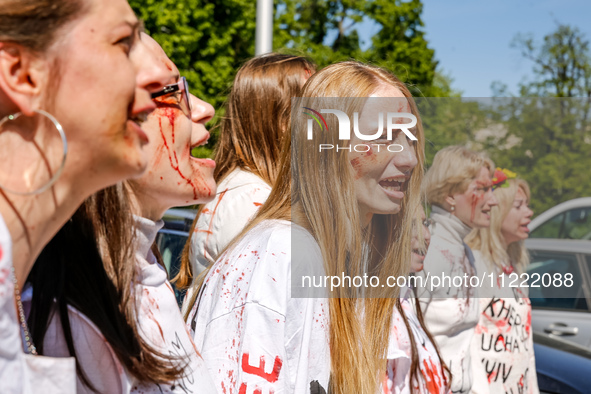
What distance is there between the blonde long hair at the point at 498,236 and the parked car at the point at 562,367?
2.32ft

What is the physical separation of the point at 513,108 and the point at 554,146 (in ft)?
1.48

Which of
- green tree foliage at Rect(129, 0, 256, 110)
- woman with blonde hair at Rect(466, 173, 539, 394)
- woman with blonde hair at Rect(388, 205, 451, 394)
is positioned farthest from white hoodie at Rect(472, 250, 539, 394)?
green tree foliage at Rect(129, 0, 256, 110)

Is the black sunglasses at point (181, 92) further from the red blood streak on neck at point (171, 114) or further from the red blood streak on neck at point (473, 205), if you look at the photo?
the red blood streak on neck at point (473, 205)

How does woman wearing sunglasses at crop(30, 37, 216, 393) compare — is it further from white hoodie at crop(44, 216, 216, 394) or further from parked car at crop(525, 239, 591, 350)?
parked car at crop(525, 239, 591, 350)

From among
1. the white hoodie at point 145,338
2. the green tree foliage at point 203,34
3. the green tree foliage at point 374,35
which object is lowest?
the white hoodie at point 145,338

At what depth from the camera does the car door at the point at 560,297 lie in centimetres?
519

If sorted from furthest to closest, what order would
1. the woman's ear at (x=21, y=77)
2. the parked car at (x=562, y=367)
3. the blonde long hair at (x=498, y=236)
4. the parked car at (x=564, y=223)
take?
1. the parked car at (x=564, y=223)
2. the parked car at (x=562, y=367)
3. the blonde long hair at (x=498, y=236)
4. the woman's ear at (x=21, y=77)

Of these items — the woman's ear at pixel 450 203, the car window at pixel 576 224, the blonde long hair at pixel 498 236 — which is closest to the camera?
the woman's ear at pixel 450 203

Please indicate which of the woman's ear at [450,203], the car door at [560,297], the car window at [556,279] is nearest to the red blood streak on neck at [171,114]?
the woman's ear at [450,203]

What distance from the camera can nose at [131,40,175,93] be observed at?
3.23ft

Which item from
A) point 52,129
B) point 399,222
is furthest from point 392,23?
point 52,129

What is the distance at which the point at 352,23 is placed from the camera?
2270cm

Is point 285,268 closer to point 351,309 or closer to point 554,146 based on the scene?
point 351,309

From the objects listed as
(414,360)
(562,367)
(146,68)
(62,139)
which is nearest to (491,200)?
(562,367)
